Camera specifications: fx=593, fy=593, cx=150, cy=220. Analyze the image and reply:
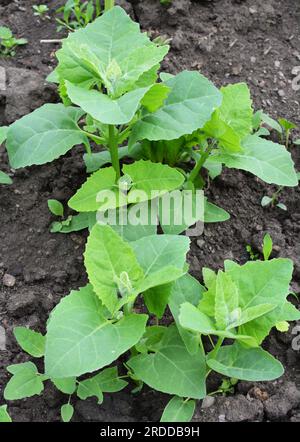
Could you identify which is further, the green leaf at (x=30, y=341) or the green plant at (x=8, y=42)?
the green plant at (x=8, y=42)

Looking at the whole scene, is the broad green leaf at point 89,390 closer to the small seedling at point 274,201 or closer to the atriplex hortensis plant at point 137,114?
the atriplex hortensis plant at point 137,114

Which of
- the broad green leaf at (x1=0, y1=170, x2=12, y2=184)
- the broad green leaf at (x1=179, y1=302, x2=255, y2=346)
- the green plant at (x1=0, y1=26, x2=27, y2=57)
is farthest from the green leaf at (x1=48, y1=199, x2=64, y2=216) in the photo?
the green plant at (x1=0, y1=26, x2=27, y2=57)

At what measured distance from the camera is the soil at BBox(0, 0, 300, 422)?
1.90 m

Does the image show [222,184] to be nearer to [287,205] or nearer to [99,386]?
[287,205]

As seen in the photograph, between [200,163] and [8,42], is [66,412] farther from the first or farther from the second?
[8,42]

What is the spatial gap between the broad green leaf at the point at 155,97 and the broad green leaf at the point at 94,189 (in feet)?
0.85

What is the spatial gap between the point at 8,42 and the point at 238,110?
130cm

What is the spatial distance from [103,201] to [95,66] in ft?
1.52

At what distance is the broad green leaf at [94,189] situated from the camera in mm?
2080

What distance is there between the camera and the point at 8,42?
2.87 metres

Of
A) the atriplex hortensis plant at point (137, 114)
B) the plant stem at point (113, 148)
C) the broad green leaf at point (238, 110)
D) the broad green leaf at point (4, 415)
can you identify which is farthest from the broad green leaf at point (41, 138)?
the broad green leaf at point (4, 415)

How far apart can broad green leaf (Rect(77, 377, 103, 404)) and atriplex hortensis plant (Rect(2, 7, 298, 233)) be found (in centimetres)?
59

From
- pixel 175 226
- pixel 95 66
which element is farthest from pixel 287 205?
pixel 95 66

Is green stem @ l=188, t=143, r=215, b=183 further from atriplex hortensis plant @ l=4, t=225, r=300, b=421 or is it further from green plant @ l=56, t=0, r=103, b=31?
green plant @ l=56, t=0, r=103, b=31
